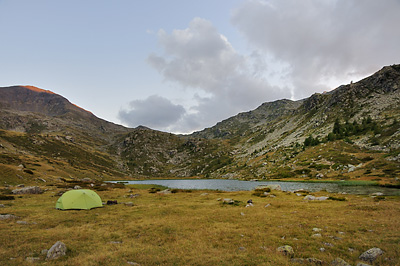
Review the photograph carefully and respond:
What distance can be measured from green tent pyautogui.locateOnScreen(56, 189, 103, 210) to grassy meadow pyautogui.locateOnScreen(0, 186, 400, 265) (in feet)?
7.14

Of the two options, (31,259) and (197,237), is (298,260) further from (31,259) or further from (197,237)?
(31,259)

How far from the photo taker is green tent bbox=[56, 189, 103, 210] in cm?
2853

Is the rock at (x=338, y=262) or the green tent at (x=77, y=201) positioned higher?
the rock at (x=338, y=262)

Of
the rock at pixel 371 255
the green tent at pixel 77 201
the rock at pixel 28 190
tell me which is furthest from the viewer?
the rock at pixel 28 190

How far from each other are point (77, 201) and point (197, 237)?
2201 centimetres

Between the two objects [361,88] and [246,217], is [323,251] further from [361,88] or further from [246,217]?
[361,88]

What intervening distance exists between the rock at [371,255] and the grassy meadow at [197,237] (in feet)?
0.97

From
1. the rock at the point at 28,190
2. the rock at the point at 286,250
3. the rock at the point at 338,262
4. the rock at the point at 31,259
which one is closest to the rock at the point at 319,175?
the rock at the point at 286,250

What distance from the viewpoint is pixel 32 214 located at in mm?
24484

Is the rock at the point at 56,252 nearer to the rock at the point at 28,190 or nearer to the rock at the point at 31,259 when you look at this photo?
the rock at the point at 31,259

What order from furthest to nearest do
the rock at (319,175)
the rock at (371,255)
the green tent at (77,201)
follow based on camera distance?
the rock at (319,175), the green tent at (77,201), the rock at (371,255)

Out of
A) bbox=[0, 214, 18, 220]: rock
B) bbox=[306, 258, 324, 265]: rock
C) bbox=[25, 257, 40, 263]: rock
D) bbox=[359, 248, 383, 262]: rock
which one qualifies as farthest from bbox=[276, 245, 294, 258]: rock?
bbox=[0, 214, 18, 220]: rock

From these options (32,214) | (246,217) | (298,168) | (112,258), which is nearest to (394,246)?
(246,217)

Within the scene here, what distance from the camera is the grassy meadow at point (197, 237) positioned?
42.2 feet
